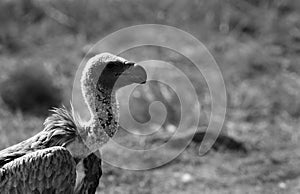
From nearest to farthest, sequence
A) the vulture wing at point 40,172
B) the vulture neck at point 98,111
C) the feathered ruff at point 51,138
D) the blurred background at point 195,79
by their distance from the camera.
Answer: the vulture wing at point 40,172, the feathered ruff at point 51,138, the vulture neck at point 98,111, the blurred background at point 195,79

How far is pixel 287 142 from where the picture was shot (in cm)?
886

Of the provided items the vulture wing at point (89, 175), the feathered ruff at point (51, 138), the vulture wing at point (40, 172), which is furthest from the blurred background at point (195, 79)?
the vulture wing at point (40, 172)

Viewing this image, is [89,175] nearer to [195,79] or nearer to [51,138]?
[51,138]

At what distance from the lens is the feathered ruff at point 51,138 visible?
5555 mm

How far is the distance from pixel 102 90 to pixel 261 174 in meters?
2.94

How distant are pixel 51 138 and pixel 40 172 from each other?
1.09ft

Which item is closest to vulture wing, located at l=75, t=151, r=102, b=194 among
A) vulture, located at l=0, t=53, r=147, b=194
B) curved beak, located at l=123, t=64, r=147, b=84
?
vulture, located at l=0, t=53, r=147, b=194

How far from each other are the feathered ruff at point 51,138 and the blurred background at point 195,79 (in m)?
2.02

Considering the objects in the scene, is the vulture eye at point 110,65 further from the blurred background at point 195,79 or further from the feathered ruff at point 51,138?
the blurred background at point 195,79

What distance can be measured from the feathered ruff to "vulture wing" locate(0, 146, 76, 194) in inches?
4.4

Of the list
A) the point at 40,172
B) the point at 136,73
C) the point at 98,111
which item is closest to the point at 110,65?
the point at 136,73

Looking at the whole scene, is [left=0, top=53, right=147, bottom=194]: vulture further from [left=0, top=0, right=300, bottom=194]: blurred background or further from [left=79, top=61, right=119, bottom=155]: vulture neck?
[left=0, top=0, right=300, bottom=194]: blurred background

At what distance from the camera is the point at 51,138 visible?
18.5ft

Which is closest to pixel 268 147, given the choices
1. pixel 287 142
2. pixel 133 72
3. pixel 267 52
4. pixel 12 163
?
pixel 287 142
